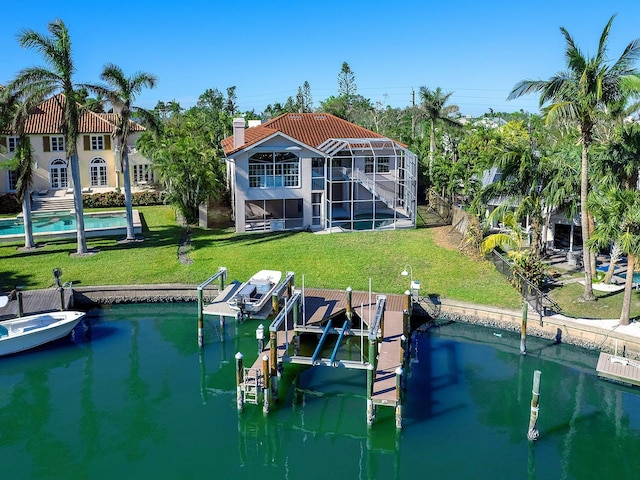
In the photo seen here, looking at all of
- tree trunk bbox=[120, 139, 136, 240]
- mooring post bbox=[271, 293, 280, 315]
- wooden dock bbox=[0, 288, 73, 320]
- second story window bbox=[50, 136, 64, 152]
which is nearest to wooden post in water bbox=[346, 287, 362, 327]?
mooring post bbox=[271, 293, 280, 315]

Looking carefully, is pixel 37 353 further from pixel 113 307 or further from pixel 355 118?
pixel 355 118

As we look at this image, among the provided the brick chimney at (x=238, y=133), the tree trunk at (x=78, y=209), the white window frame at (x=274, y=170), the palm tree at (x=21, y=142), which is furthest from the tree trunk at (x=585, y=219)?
the palm tree at (x=21, y=142)

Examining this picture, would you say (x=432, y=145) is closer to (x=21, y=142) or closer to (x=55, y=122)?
(x=55, y=122)

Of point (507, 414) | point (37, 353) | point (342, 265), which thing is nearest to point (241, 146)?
point (342, 265)

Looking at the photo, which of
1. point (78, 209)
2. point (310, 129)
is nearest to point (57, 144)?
point (78, 209)

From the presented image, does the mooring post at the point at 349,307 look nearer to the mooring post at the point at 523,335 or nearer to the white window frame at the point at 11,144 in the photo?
the mooring post at the point at 523,335

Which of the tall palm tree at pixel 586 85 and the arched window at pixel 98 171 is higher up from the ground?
the tall palm tree at pixel 586 85
